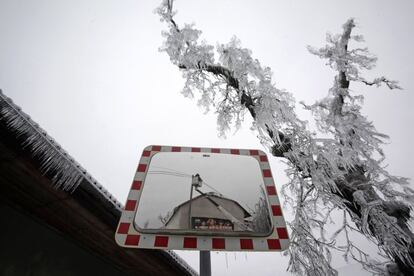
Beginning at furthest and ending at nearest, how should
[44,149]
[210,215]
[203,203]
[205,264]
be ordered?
[44,149], [203,203], [210,215], [205,264]

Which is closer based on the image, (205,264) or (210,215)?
(205,264)

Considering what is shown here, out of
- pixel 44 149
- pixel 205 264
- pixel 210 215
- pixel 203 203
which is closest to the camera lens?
pixel 205 264

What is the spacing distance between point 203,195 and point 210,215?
0.19 metres

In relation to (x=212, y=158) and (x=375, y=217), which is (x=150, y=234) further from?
(x=375, y=217)

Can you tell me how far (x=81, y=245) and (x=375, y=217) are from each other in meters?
4.99

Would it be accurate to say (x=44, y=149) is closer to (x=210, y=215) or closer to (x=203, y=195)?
(x=203, y=195)

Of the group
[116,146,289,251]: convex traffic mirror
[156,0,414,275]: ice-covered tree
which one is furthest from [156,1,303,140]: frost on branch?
[116,146,289,251]: convex traffic mirror

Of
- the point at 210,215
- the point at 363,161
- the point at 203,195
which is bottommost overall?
the point at 210,215

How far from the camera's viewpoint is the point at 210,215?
124cm

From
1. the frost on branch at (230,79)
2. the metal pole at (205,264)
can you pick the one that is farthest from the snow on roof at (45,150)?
the frost on branch at (230,79)

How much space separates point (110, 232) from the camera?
2438 mm

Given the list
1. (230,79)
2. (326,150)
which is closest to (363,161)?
(326,150)

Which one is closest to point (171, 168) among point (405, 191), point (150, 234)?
point (150, 234)

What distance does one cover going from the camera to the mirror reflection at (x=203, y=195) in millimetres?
1193
